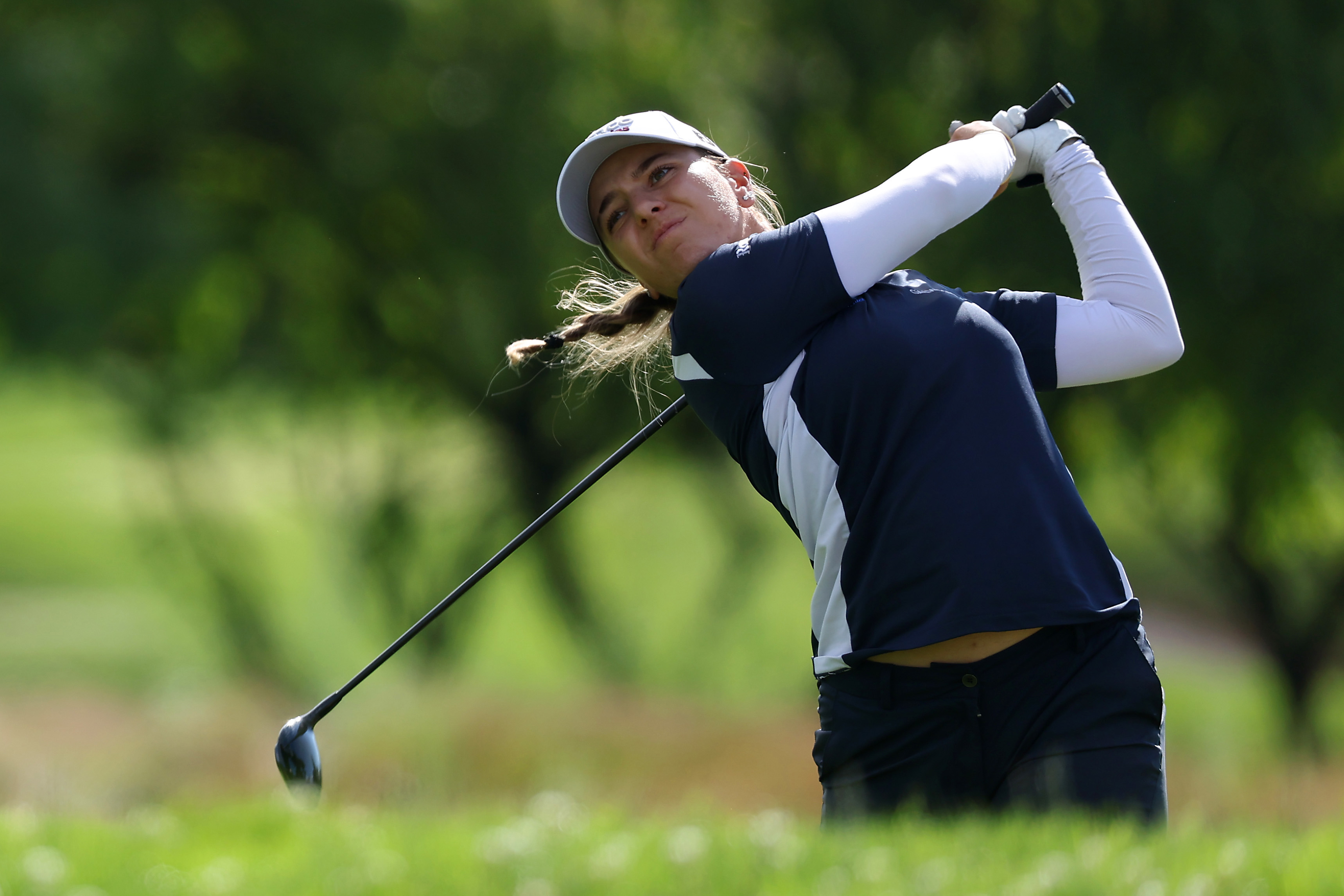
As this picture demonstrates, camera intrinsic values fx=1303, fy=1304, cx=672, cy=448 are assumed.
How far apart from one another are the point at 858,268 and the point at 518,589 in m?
15.5

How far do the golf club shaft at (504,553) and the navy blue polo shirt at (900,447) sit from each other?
23.3 inches

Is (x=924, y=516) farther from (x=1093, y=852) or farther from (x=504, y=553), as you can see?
(x=504, y=553)

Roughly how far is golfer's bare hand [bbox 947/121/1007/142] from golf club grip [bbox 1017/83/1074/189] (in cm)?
12

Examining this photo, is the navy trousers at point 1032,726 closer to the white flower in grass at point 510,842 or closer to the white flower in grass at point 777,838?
the white flower in grass at point 777,838

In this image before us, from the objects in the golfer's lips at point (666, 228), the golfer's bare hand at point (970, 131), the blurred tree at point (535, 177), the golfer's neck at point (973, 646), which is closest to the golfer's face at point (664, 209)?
the golfer's lips at point (666, 228)

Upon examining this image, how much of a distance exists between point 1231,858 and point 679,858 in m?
0.79

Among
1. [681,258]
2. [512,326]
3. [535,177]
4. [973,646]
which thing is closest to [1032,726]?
[973,646]

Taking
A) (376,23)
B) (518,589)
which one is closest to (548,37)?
(376,23)

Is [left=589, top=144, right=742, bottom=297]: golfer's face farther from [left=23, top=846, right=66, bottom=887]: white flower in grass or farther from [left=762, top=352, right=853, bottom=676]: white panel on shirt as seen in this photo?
[left=23, top=846, right=66, bottom=887]: white flower in grass

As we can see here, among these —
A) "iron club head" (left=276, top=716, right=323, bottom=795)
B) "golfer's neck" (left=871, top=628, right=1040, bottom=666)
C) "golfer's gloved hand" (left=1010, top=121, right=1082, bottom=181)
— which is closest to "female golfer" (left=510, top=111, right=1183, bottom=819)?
"golfer's neck" (left=871, top=628, right=1040, bottom=666)

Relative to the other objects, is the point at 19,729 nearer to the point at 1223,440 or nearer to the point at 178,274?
the point at 178,274

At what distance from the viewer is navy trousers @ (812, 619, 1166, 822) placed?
7.00 ft

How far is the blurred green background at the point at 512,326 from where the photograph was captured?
25.3 feet

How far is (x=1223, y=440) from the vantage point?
9.17m
